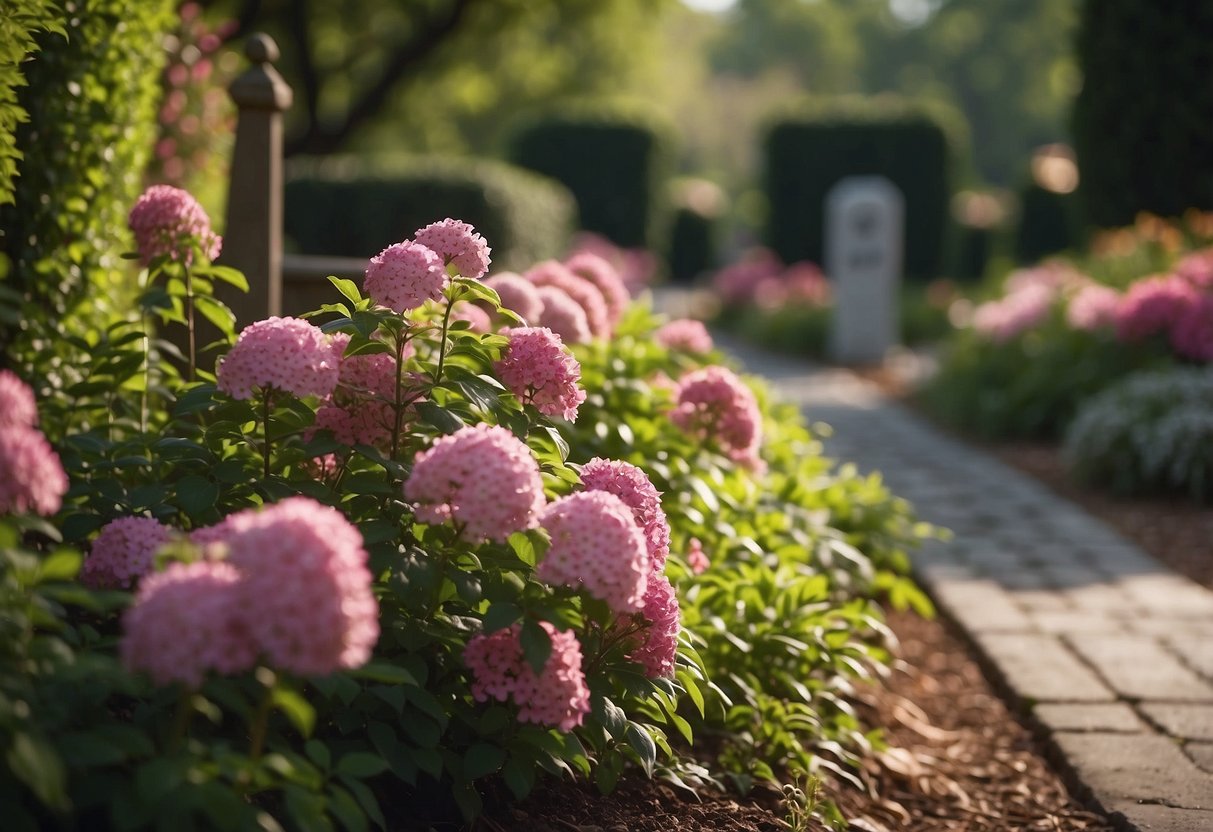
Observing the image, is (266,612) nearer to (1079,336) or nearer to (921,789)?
(921,789)

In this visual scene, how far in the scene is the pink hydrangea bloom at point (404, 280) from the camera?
217 cm

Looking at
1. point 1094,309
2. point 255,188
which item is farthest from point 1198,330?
point 255,188

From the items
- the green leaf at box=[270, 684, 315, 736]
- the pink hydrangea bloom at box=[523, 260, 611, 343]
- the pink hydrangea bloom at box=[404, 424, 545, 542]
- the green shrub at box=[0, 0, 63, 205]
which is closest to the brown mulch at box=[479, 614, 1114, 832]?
the pink hydrangea bloom at box=[404, 424, 545, 542]

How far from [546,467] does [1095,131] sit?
10287 mm

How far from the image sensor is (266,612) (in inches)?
58.6

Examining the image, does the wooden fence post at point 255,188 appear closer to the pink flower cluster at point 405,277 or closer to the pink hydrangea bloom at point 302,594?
the pink flower cluster at point 405,277

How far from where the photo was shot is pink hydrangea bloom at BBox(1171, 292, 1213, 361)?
703 cm

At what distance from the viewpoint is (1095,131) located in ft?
36.8

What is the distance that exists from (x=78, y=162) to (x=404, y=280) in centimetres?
157

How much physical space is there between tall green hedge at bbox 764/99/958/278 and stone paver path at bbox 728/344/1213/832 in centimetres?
1074

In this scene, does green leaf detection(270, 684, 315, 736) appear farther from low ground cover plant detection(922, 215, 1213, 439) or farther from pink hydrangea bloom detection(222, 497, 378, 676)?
low ground cover plant detection(922, 215, 1213, 439)

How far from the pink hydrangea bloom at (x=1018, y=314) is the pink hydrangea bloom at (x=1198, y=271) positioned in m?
1.13

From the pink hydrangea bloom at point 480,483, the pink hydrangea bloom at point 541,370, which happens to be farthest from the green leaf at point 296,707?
the pink hydrangea bloom at point 541,370

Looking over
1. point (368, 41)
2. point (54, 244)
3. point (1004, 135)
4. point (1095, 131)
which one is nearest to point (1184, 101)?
point (1095, 131)
